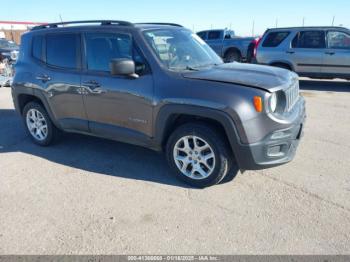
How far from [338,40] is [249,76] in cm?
766

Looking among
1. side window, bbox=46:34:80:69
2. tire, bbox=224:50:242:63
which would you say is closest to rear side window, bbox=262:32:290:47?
tire, bbox=224:50:242:63

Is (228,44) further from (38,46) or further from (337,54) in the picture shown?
(38,46)

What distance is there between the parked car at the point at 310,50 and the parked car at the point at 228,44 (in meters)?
5.29

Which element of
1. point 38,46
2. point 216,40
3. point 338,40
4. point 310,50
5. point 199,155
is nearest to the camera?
point 199,155

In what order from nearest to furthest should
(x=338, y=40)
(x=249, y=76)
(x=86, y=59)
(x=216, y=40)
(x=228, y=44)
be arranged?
(x=249, y=76) → (x=86, y=59) → (x=338, y=40) → (x=228, y=44) → (x=216, y=40)

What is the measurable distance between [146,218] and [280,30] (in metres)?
9.06


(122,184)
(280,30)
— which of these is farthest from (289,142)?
(280,30)

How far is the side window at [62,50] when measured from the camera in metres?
4.47

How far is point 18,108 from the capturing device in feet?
18.0

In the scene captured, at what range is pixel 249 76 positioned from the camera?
3590 millimetres

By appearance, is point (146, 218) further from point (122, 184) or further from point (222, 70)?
point (222, 70)

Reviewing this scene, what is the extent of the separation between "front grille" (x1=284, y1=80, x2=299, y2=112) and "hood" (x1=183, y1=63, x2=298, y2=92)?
6 cm

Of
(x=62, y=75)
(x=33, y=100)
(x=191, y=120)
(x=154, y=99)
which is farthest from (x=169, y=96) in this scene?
(x=33, y=100)

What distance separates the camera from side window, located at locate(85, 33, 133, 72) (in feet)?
13.2
